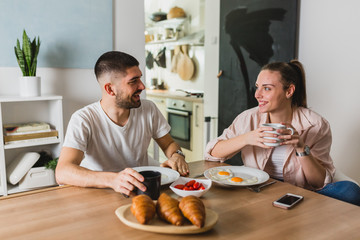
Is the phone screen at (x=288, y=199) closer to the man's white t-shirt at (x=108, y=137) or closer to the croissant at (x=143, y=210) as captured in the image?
the croissant at (x=143, y=210)

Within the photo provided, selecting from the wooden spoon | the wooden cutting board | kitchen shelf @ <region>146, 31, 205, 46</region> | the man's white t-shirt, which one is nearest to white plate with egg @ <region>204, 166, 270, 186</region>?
the man's white t-shirt

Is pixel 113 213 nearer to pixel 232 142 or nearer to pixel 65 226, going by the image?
pixel 65 226

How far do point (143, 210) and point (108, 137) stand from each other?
0.88 metres

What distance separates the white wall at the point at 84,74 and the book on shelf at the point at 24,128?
24cm

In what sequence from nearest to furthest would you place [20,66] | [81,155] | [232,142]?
[81,155] → [232,142] → [20,66]

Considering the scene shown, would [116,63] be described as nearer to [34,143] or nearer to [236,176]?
[236,176]

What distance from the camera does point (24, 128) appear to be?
2322 mm

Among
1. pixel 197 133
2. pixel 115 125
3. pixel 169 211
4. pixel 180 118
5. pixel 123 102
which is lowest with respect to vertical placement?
pixel 197 133

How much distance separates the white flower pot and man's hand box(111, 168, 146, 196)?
1.38 meters

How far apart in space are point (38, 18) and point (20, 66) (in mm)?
396

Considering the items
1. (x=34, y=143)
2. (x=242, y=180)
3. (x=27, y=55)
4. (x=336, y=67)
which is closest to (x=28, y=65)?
(x=27, y=55)

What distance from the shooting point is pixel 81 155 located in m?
1.60

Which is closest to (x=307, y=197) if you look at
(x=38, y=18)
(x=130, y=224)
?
(x=130, y=224)

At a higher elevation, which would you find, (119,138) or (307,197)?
(119,138)
